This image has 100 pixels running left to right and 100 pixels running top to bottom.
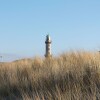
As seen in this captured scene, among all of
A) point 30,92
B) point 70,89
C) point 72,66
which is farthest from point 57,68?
point 70,89

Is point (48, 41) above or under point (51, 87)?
above

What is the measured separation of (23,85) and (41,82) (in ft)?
2.76

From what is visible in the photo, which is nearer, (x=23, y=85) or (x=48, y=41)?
(x=23, y=85)

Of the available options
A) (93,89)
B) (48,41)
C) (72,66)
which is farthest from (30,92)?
(48,41)

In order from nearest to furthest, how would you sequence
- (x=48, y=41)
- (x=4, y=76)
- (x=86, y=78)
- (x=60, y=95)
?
1. (x=60, y=95)
2. (x=86, y=78)
3. (x=4, y=76)
4. (x=48, y=41)

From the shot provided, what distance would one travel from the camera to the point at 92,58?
385 inches

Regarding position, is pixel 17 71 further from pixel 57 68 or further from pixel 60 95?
pixel 60 95

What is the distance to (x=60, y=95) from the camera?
7.70 metres

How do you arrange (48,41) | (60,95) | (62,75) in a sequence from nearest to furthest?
(60,95) < (62,75) < (48,41)

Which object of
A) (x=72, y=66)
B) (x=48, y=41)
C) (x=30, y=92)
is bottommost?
(x=30, y=92)

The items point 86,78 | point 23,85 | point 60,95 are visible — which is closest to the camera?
point 60,95

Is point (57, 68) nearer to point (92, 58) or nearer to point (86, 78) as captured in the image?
point (92, 58)

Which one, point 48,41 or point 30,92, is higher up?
point 48,41

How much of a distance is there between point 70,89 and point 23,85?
2.33 metres
